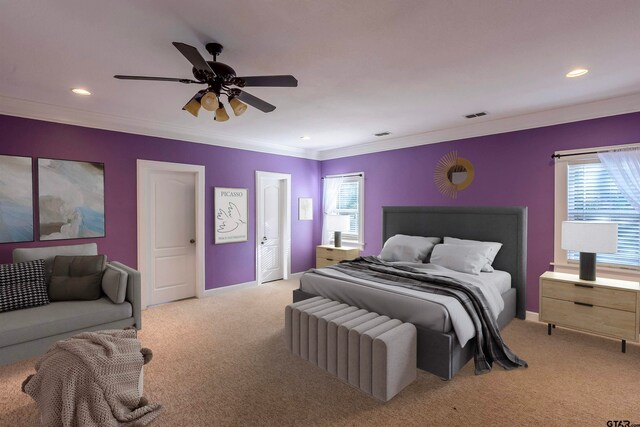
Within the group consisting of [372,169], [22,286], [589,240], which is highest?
[372,169]

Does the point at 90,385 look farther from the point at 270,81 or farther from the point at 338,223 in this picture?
the point at 338,223

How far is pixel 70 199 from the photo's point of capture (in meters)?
3.72

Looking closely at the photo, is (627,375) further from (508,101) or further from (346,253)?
(346,253)

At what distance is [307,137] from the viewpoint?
5117 mm

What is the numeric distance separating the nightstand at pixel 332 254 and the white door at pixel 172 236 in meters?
2.23

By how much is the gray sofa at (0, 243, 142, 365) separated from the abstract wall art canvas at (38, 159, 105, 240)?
0.34 metres

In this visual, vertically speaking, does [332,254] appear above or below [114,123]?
below

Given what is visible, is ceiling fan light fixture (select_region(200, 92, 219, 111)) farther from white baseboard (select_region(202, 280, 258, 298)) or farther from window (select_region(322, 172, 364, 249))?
window (select_region(322, 172, 364, 249))

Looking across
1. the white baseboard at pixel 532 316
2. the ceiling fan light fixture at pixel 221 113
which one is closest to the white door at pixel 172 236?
the ceiling fan light fixture at pixel 221 113

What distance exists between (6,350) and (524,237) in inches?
206

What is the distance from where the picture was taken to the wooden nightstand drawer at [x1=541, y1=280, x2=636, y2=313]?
9.68 ft

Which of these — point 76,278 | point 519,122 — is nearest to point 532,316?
point 519,122

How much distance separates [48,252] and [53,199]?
2.12 feet

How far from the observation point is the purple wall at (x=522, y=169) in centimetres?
346
